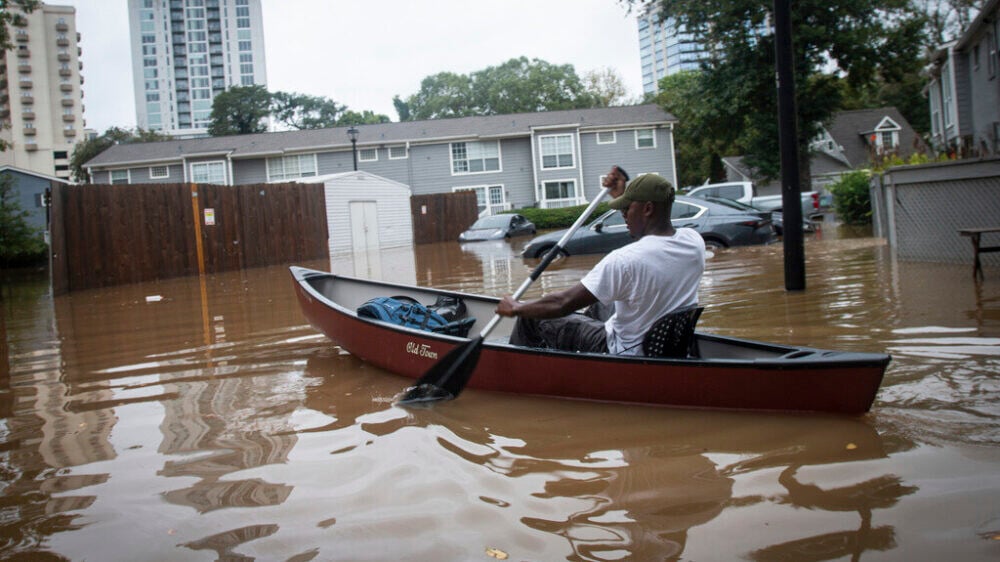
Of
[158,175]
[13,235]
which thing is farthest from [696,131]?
[158,175]

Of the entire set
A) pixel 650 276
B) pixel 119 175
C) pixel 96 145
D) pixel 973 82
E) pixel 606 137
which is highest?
pixel 96 145

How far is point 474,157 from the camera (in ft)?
140

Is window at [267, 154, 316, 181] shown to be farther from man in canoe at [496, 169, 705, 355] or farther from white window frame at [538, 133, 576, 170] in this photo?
man in canoe at [496, 169, 705, 355]

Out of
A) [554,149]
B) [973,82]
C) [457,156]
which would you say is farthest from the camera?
[457,156]

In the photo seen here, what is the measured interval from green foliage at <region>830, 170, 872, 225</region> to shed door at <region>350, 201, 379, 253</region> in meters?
A: 16.8

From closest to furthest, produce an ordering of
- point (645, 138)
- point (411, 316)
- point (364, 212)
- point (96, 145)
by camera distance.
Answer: point (411, 316)
point (364, 212)
point (645, 138)
point (96, 145)

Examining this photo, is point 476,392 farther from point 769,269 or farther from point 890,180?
point 890,180

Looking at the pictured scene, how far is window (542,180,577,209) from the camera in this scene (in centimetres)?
4247

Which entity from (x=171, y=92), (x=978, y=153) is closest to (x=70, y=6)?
(x=171, y=92)

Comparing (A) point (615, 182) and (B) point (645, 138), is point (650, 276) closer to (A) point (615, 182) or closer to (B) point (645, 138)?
(A) point (615, 182)

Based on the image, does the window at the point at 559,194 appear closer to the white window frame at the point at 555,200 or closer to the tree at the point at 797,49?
the white window frame at the point at 555,200

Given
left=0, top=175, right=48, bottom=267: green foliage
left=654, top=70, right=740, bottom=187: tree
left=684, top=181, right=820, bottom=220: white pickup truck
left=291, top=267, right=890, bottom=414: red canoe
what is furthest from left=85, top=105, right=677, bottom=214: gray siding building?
left=291, top=267, right=890, bottom=414: red canoe

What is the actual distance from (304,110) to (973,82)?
65788mm

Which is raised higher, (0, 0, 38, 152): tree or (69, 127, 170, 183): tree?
(69, 127, 170, 183): tree
